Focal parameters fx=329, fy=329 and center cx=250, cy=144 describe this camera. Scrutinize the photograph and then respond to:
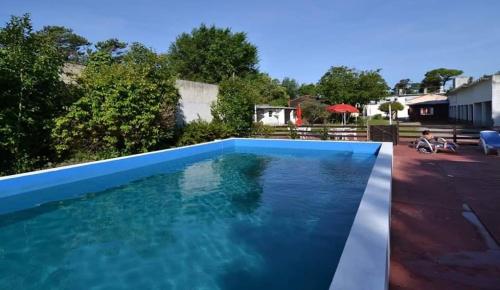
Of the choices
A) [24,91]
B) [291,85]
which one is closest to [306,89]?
[291,85]

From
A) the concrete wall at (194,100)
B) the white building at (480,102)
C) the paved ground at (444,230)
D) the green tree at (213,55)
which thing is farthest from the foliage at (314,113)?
the paved ground at (444,230)

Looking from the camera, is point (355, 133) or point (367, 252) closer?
point (367, 252)

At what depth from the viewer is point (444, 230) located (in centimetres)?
473

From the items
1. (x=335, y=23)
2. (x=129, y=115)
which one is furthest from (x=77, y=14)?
(x=335, y=23)

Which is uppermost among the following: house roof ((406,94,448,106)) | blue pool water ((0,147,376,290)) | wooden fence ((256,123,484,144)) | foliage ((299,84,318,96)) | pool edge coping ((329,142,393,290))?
foliage ((299,84,318,96))

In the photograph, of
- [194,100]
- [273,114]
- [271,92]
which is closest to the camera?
[194,100]

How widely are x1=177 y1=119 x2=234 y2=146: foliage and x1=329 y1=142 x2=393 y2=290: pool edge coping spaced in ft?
38.7

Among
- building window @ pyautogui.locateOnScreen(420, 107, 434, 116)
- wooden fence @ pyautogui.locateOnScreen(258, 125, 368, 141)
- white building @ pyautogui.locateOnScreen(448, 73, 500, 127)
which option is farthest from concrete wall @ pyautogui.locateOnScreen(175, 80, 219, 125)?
building window @ pyautogui.locateOnScreen(420, 107, 434, 116)

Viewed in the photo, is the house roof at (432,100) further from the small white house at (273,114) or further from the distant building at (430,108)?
the small white house at (273,114)

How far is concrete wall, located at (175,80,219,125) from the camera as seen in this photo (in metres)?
17.3

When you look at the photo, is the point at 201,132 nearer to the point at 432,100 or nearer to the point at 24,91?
the point at 24,91

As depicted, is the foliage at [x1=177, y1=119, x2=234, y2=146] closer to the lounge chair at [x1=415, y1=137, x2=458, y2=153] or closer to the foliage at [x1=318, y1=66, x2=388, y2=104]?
the lounge chair at [x1=415, y1=137, x2=458, y2=153]

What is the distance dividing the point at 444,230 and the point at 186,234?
13.3 feet

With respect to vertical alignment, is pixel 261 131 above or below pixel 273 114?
below
